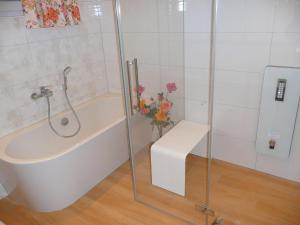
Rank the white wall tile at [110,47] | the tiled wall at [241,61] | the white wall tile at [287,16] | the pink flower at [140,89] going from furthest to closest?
the white wall tile at [110,47], the pink flower at [140,89], the tiled wall at [241,61], the white wall tile at [287,16]

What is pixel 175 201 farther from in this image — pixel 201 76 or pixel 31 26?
pixel 31 26

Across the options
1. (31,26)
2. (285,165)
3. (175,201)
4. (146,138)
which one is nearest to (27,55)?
(31,26)

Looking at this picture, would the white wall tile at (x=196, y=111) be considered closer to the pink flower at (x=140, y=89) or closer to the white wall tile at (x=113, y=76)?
the pink flower at (x=140, y=89)

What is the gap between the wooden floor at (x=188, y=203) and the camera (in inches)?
78.7

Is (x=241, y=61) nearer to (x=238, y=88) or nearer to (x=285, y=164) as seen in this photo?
(x=238, y=88)

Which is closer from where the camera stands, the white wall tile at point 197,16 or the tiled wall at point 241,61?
the tiled wall at point 241,61

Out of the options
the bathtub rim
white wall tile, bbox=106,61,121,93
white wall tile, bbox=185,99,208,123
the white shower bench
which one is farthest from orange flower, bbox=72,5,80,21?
the white shower bench

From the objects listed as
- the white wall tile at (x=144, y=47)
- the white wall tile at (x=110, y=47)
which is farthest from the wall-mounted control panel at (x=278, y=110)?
the white wall tile at (x=110, y=47)

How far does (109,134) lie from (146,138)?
14.9 inches

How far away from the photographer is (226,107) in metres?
2.35

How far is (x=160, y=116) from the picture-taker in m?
2.36

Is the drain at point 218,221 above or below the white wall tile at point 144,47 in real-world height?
below

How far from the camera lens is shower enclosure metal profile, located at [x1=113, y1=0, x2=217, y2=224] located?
189 cm

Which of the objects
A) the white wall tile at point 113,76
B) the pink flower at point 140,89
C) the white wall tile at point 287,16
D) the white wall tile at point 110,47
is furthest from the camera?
the white wall tile at point 113,76
